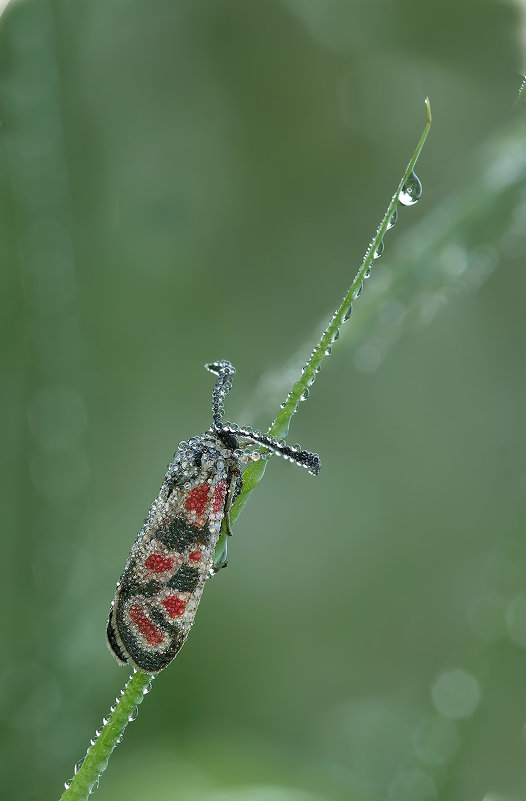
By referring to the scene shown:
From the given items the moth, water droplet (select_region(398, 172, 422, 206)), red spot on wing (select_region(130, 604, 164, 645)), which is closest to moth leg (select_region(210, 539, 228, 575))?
the moth

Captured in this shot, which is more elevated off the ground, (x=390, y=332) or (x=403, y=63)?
(x=403, y=63)

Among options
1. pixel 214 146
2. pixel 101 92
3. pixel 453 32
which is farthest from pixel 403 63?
pixel 101 92

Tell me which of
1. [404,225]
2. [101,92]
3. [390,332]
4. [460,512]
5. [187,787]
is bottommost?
[187,787]

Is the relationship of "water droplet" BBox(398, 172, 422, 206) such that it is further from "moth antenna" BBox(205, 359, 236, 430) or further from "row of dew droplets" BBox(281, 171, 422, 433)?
"moth antenna" BBox(205, 359, 236, 430)

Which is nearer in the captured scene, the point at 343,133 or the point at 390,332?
the point at 390,332

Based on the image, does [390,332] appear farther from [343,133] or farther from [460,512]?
[343,133]
